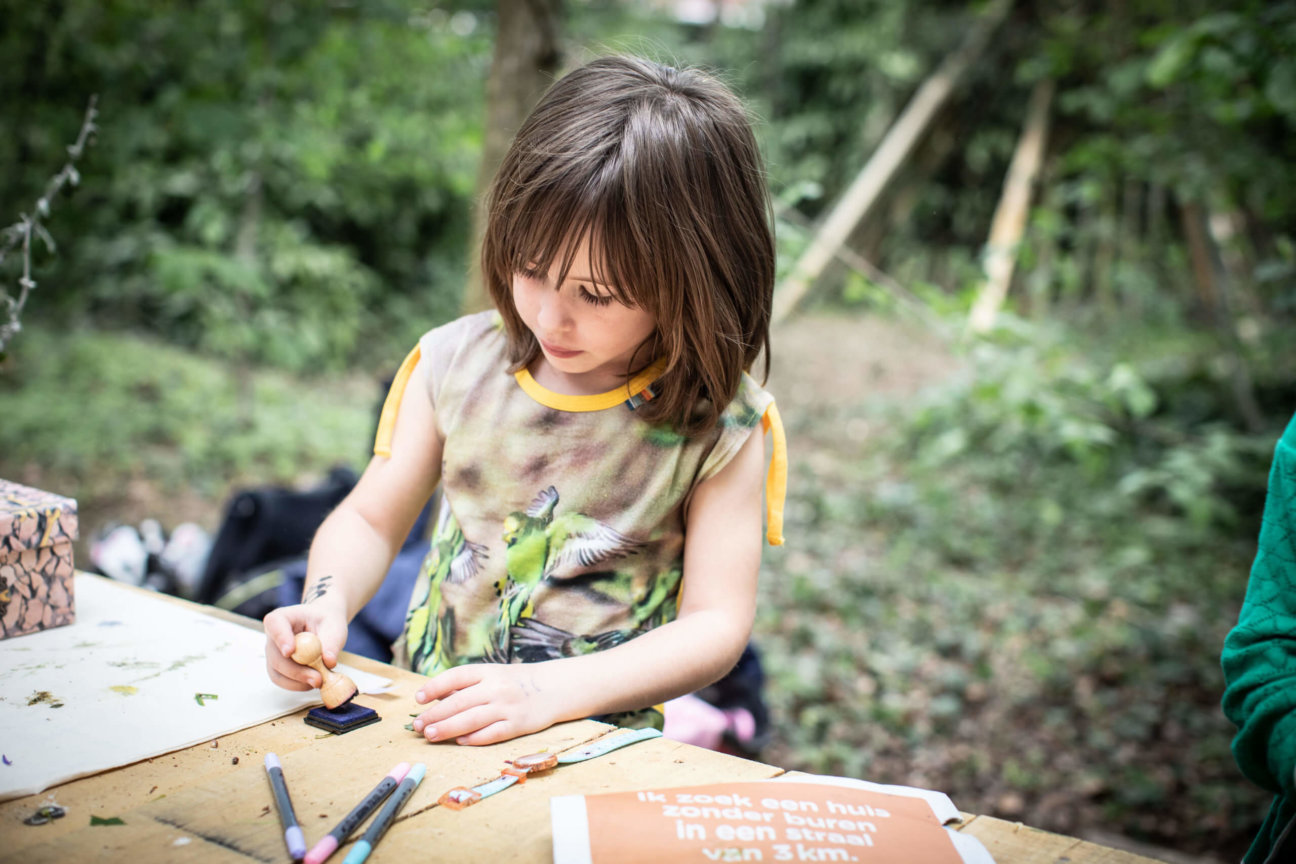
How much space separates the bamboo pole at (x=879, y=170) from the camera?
315 centimetres

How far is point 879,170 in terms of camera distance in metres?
4.20

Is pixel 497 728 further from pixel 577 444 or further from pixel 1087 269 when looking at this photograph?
pixel 1087 269

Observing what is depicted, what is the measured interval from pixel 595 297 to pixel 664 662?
451mm

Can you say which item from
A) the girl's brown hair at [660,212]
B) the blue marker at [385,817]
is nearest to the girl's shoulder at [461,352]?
the girl's brown hair at [660,212]

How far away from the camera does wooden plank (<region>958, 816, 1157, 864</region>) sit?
786 mm

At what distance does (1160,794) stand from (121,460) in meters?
4.58

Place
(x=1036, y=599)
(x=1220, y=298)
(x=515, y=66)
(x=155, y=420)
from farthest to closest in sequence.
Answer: (x=155, y=420)
(x=1036, y=599)
(x=1220, y=298)
(x=515, y=66)

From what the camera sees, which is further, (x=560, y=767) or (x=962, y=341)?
(x=962, y=341)

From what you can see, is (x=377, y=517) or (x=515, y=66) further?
(x=515, y=66)

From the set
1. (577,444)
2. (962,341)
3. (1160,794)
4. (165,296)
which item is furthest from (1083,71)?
(165,296)

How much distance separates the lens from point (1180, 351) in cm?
592

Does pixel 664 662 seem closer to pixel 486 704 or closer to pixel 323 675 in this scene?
pixel 486 704

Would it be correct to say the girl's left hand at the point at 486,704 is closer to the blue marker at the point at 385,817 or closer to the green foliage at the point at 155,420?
the blue marker at the point at 385,817

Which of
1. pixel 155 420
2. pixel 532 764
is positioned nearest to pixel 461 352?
pixel 532 764
